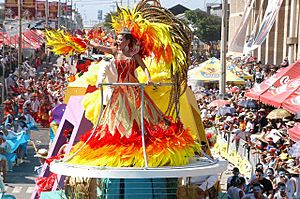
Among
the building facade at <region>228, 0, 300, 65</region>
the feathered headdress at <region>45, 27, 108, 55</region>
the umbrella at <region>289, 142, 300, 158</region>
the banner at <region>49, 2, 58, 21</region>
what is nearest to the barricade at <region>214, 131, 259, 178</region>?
the umbrella at <region>289, 142, 300, 158</region>

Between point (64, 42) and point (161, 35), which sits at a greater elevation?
point (161, 35)

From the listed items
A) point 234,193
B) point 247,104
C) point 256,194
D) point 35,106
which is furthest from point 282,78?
point 35,106

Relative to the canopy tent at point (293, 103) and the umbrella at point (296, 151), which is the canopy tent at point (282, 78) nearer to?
the canopy tent at point (293, 103)

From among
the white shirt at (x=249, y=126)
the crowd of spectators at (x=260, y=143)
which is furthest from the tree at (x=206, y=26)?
the white shirt at (x=249, y=126)

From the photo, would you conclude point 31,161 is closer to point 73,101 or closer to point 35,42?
point 73,101

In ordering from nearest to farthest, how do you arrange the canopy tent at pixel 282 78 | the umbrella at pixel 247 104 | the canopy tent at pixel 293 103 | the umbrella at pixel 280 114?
the canopy tent at pixel 293 103 < the umbrella at pixel 280 114 < the canopy tent at pixel 282 78 < the umbrella at pixel 247 104

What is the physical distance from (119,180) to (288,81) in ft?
51.3

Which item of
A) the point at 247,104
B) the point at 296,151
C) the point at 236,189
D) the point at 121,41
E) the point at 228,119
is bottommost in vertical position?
the point at 228,119

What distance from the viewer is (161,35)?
25.0ft

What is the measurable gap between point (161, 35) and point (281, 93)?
14706 millimetres

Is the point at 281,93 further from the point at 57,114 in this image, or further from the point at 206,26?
the point at 206,26

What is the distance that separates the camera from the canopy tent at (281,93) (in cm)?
2088

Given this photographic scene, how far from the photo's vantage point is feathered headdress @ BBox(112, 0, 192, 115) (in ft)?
25.1

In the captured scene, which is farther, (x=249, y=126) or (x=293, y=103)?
(x=249, y=126)
